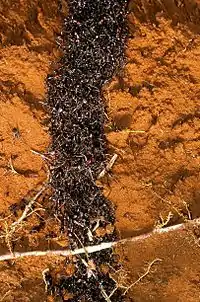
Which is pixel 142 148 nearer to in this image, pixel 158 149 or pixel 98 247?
pixel 158 149

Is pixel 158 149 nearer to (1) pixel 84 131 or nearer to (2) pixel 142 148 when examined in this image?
(2) pixel 142 148

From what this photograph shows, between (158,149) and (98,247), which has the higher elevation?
(158,149)

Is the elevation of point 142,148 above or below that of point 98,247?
above

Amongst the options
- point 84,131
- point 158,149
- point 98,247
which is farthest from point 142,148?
point 98,247

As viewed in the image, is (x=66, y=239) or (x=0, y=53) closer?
(x=0, y=53)

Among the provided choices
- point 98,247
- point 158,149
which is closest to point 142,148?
point 158,149

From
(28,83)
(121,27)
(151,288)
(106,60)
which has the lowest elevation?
(151,288)

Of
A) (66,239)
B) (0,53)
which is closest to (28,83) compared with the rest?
(0,53)

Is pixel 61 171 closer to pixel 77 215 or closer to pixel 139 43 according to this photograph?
pixel 77 215
